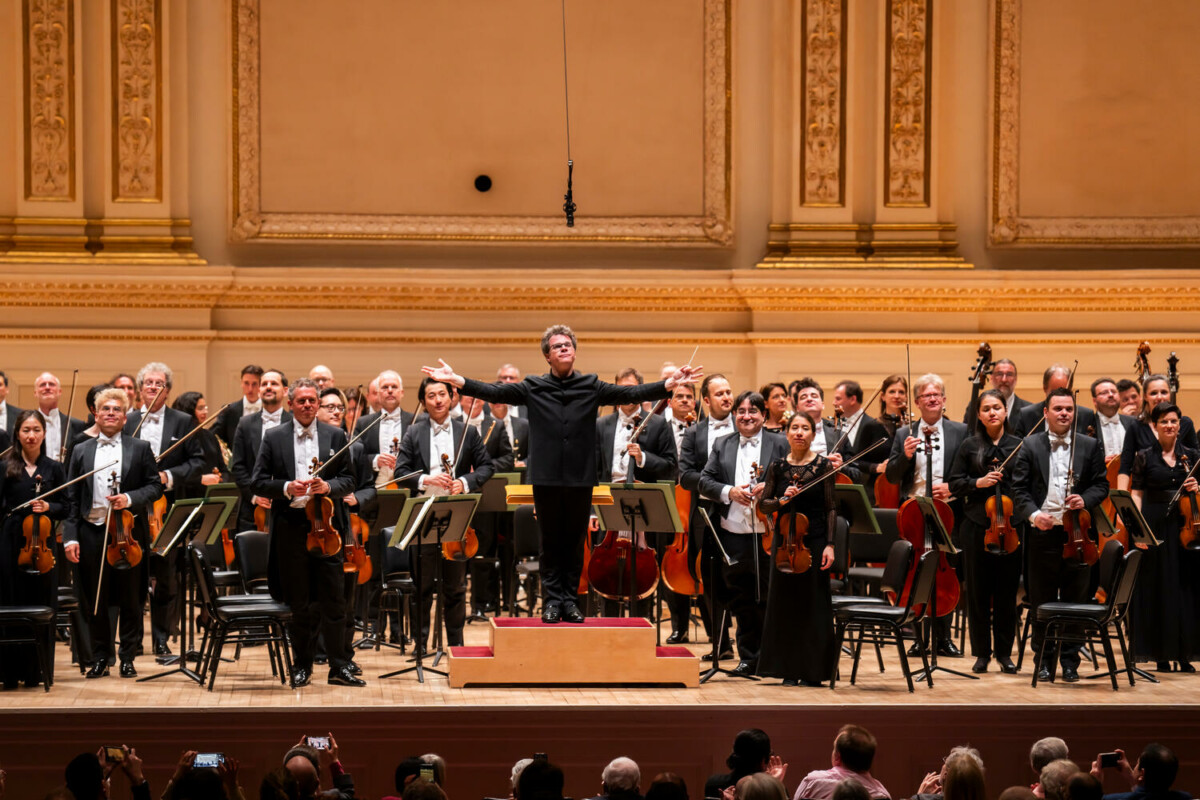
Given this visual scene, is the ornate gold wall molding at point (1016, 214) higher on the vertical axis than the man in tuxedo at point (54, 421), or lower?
higher

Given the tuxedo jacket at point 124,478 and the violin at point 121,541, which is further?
the tuxedo jacket at point 124,478

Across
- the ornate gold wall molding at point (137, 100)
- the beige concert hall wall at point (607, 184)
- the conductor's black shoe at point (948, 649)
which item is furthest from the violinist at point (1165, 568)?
the ornate gold wall molding at point (137, 100)

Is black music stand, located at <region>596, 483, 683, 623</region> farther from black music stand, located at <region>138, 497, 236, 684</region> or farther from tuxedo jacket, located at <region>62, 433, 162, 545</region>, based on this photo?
tuxedo jacket, located at <region>62, 433, 162, 545</region>

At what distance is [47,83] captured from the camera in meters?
9.74

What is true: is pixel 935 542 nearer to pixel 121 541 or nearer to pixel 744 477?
pixel 744 477

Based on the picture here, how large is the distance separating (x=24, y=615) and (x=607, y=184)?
210 inches

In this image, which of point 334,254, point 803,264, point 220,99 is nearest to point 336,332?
point 334,254

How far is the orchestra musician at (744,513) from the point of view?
267 inches

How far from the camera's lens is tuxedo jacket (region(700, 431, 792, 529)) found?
6.78 meters

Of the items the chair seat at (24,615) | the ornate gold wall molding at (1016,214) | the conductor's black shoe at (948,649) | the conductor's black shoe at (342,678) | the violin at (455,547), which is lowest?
the conductor's black shoe at (948,649)

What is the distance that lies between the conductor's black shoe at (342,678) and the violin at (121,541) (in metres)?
1.07

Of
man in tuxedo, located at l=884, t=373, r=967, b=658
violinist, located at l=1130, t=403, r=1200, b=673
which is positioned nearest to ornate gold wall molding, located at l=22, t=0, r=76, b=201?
man in tuxedo, located at l=884, t=373, r=967, b=658

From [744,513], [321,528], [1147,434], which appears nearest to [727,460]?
[744,513]

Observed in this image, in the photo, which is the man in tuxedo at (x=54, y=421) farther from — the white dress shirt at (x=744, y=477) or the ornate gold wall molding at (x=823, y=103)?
the ornate gold wall molding at (x=823, y=103)
